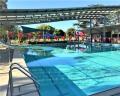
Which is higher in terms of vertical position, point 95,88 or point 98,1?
point 98,1

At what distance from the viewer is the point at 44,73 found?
11.2 metres

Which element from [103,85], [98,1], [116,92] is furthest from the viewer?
[98,1]

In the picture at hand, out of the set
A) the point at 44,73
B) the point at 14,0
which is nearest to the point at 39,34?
the point at 14,0

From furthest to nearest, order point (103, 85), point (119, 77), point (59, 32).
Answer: point (59, 32)
point (119, 77)
point (103, 85)

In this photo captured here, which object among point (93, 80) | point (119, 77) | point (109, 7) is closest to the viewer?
point (93, 80)

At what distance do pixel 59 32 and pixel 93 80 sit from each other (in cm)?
4922

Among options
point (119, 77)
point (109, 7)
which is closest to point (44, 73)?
point (119, 77)

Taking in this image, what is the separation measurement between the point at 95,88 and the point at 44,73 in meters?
2.74

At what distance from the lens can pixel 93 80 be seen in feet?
32.8

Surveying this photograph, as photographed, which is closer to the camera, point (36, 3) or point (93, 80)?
point (93, 80)

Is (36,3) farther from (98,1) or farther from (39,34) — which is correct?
(98,1)

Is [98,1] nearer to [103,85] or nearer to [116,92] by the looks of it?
[103,85]

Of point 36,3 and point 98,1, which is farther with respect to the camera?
point 98,1

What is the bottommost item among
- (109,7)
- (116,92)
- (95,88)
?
(95,88)
